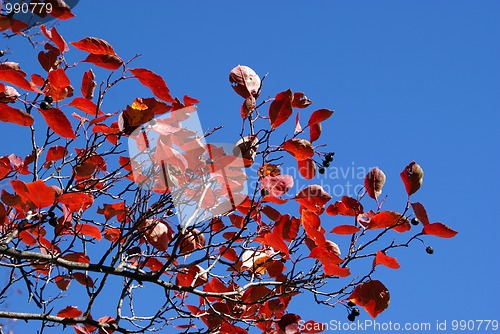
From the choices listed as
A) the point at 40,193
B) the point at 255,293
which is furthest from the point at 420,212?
the point at 40,193

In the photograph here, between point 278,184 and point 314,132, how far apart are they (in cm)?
27

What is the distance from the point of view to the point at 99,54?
2193mm

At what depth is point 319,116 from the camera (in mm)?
2500

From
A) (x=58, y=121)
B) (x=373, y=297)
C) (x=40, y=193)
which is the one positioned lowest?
(x=373, y=297)

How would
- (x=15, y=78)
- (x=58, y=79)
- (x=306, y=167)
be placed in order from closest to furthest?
1. (x=15, y=78)
2. (x=58, y=79)
3. (x=306, y=167)

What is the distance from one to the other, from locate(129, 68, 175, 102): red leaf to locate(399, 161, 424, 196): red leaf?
3.18 ft

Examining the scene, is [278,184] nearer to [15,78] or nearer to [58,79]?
[58,79]

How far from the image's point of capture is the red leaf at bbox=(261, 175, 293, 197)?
244 cm

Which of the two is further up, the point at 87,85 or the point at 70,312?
the point at 87,85

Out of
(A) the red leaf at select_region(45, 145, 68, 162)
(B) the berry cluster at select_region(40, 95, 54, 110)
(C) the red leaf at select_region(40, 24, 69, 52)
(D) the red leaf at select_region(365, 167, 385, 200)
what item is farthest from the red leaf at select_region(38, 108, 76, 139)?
(D) the red leaf at select_region(365, 167, 385, 200)

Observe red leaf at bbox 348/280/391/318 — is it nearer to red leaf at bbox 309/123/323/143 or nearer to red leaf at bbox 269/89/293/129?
red leaf at bbox 309/123/323/143

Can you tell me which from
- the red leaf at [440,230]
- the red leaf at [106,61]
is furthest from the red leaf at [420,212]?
the red leaf at [106,61]

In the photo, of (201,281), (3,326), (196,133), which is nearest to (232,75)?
(196,133)

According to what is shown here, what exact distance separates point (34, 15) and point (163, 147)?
666mm
